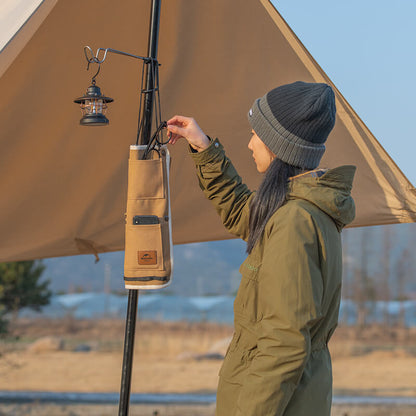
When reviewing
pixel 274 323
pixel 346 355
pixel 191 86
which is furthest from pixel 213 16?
pixel 346 355

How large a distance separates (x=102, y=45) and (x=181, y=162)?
55 cm

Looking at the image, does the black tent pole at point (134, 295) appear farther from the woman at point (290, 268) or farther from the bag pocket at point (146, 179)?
the woman at point (290, 268)

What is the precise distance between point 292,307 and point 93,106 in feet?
3.38

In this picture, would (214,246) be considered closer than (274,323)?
No

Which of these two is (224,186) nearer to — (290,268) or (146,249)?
(146,249)

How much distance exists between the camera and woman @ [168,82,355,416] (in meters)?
1.11

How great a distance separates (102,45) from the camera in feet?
7.36

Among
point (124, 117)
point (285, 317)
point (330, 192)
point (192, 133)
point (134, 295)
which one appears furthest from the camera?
point (124, 117)

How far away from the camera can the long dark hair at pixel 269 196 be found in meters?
1.25

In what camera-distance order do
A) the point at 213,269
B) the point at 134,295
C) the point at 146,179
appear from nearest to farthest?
the point at 146,179
the point at 134,295
the point at 213,269

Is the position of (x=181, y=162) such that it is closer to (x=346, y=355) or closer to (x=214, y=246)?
(x=346, y=355)

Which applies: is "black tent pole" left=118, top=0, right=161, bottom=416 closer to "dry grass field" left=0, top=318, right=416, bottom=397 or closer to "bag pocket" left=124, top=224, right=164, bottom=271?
"bag pocket" left=124, top=224, right=164, bottom=271

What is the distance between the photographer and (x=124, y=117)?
7.77 ft

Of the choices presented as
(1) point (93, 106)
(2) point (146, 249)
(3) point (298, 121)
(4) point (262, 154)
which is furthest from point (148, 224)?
(3) point (298, 121)
